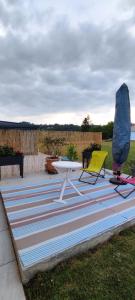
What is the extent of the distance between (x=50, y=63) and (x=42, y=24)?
2085 millimetres

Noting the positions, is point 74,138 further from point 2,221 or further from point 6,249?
point 6,249

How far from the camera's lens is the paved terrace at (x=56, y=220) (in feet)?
6.50

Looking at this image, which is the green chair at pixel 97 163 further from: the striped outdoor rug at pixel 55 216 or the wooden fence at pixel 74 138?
the wooden fence at pixel 74 138

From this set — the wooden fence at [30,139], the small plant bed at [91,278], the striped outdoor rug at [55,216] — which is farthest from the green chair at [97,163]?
the wooden fence at [30,139]

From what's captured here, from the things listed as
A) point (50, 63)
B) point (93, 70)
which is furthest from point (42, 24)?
point (93, 70)

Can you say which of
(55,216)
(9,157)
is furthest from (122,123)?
(9,157)

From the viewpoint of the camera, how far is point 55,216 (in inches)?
111

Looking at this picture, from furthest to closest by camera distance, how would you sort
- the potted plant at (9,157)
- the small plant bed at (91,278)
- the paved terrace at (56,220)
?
the potted plant at (9,157) < the paved terrace at (56,220) < the small plant bed at (91,278)

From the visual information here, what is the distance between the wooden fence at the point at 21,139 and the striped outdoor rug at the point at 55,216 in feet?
22.4

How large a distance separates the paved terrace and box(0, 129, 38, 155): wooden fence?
22.0 feet

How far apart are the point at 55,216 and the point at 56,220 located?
13cm

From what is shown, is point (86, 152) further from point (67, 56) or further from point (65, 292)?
point (65, 292)

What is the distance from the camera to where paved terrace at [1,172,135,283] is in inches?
78.0

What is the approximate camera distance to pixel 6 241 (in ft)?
7.95
